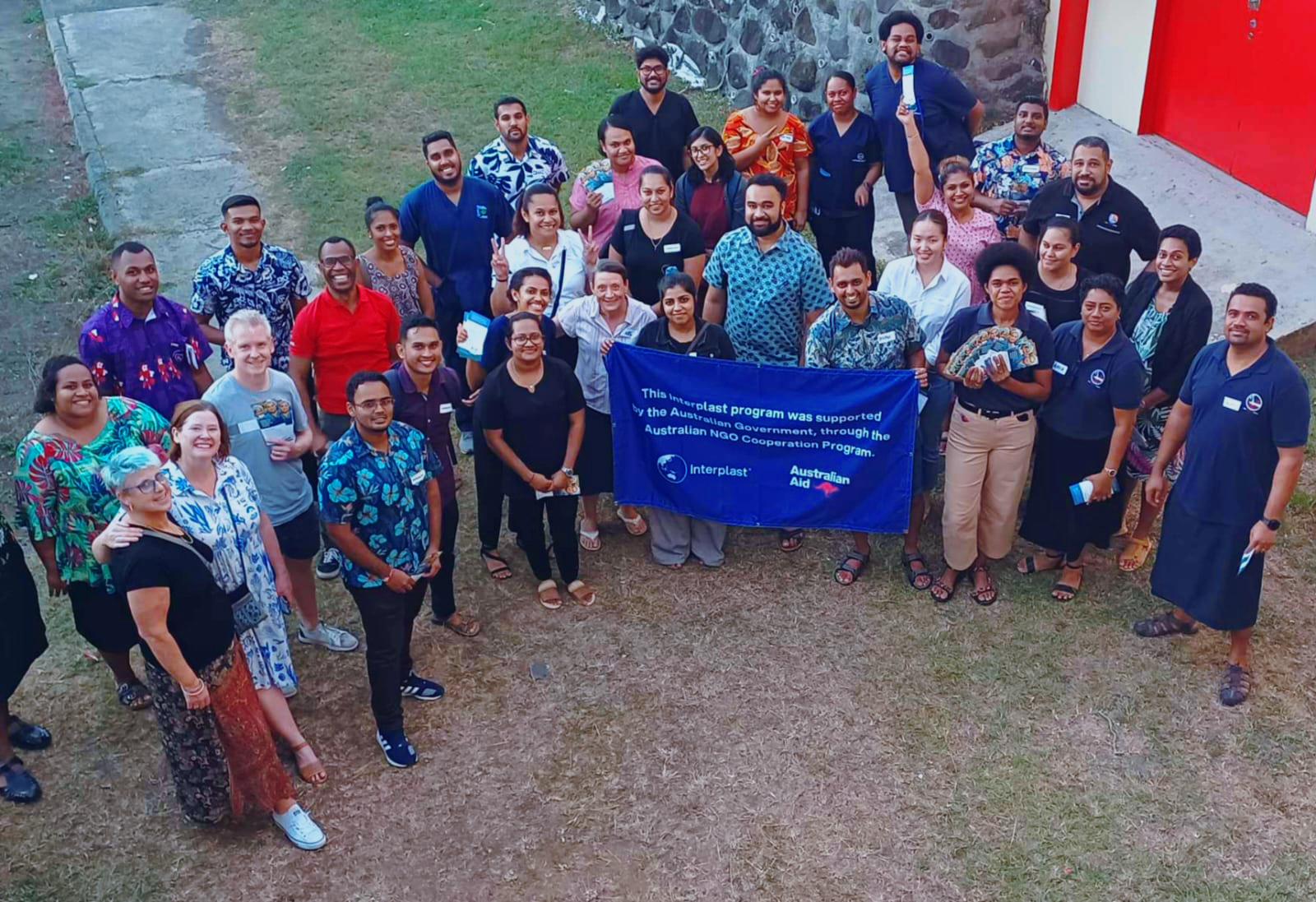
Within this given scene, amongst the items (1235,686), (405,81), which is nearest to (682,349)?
(1235,686)

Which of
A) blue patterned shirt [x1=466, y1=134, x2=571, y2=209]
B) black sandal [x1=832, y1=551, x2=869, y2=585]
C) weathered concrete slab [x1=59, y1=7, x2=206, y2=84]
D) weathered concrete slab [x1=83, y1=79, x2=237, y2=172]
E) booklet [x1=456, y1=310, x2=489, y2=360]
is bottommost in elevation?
black sandal [x1=832, y1=551, x2=869, y2=585]

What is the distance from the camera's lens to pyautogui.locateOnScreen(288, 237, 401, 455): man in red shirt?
6.31 metres

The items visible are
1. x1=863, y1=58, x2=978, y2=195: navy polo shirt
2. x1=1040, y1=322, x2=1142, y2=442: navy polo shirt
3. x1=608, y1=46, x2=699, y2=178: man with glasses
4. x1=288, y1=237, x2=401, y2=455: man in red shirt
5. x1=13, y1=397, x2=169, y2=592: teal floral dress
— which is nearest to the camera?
x1=13, y1=397, x2=169, y2=592: teal floral dress

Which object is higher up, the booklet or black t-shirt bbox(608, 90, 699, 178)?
black t-shirt bbox(608, 90, 699, 178)

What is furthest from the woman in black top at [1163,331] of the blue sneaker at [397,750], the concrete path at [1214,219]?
the blue sneaker at [397,750]

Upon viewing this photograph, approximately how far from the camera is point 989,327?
6.01 metres

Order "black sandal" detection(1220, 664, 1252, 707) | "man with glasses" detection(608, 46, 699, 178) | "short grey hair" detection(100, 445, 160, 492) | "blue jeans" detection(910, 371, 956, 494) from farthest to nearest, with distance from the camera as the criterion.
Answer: "man with glasses" detection(608, 46, 699, 178), "blue jeans" detection(910, 371, 956, 494), "black sandal" detection(1220, 664, 1252, 707), "short grey hair" detection(100, 445, 160, 492)

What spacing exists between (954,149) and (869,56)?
9.00 feet

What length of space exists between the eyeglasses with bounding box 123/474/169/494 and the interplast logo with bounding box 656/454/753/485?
283cm

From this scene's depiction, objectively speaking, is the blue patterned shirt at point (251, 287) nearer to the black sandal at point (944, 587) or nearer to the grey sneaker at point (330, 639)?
the grey sneaker at point (330, 639)

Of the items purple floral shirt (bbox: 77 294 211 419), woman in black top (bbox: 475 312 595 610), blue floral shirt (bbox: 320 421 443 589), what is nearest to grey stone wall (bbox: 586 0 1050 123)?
woman in black top (bbox: 475 312 595 610)

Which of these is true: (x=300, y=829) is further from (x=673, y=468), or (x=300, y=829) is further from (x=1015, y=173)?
(x=1015, y=173)

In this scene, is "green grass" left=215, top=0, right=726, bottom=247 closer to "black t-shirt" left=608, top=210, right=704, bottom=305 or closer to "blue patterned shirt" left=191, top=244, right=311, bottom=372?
"blue patterned shirt" left=191, top=244, right=311, bottom=372

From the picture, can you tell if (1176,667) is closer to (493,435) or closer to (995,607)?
(995,607)
